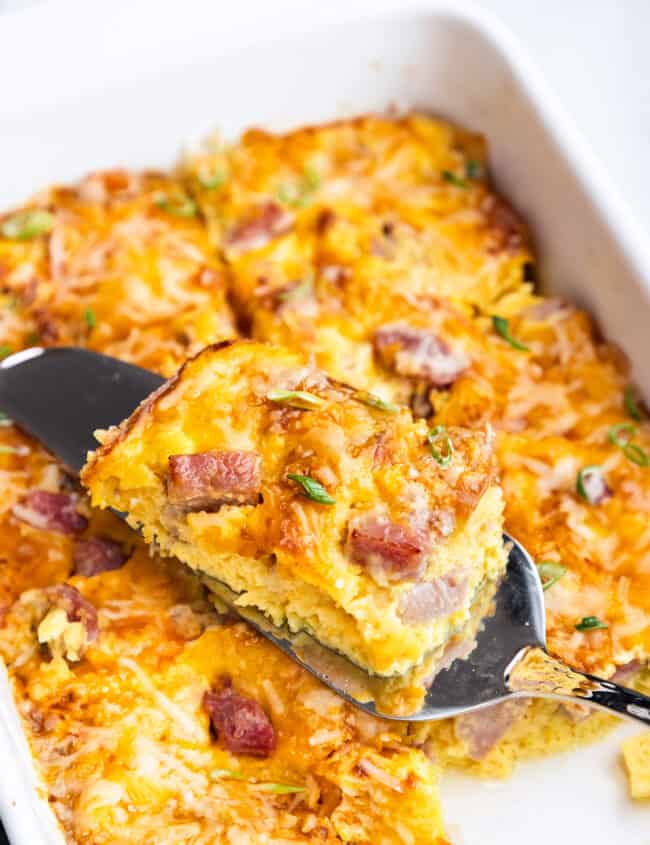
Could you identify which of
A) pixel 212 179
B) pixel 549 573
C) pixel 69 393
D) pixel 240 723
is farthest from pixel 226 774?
pixel 212 179

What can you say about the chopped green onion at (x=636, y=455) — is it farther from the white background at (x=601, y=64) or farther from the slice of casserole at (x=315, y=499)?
the white background at (x=601, y=64)

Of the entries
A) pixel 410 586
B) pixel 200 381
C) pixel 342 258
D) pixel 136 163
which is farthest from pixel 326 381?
pixel 136 163

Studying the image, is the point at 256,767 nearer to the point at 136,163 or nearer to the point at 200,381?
the point at 200,381

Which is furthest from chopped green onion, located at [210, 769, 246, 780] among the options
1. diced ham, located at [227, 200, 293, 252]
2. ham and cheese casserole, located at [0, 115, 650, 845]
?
diced ham, located at [227, 200, 293, 252]

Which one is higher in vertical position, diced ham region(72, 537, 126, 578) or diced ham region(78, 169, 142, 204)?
diced ham region(78, 169, 142, 204)

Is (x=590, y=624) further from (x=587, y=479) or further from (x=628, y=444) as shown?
(x=628, y=444)

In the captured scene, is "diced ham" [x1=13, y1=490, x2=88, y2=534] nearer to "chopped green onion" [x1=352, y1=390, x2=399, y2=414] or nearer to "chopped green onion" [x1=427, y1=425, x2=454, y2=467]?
"chopped green onion" [x1=352, y1=390, x2=399, y2=414]

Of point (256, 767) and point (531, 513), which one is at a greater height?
point (531, 513)
